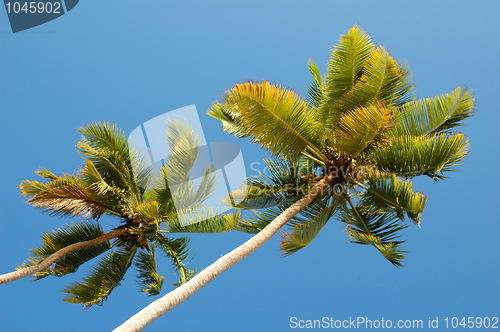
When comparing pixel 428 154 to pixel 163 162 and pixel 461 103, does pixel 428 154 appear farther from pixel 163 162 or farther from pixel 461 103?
pixel 163 162

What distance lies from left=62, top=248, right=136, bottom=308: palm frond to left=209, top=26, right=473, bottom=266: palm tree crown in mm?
3650

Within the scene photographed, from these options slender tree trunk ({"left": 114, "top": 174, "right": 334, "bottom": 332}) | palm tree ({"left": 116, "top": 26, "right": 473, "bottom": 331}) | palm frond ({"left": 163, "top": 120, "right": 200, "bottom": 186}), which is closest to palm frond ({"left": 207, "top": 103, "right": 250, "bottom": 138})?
palm frond ({"left": 163, "top": 120, "right": 200, "bottom": 186})

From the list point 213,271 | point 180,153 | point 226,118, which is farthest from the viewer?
point 226,118

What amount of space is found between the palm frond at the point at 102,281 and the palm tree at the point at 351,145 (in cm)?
368

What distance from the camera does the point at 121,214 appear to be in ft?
45.3

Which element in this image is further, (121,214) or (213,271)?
(121,214)

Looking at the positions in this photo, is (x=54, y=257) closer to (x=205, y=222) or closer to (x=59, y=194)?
(x=59, y=194)

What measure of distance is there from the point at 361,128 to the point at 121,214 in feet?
20.9

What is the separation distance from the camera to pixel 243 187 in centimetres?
1232

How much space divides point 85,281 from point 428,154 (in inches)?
330

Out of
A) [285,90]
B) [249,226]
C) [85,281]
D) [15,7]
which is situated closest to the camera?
[285,90]

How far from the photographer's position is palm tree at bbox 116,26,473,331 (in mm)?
11031

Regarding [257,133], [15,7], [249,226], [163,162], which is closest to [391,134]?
[257,133]

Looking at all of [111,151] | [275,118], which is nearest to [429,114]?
[275,118]
